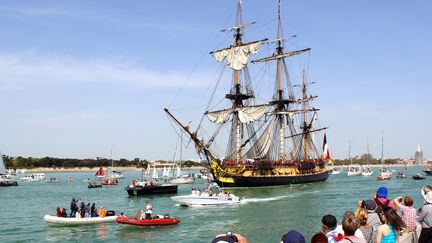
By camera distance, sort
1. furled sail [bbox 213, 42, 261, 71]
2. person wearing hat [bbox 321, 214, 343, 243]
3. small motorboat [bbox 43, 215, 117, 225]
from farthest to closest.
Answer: furled sail [bbox 213, 42, 261, 71] → small motorboat [bbox 43, 215, 117, 225] → person wearing hat [bbox 321, 214, 343, 243]

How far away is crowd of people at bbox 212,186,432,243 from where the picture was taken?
28.7ft

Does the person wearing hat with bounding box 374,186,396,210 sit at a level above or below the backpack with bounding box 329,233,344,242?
above

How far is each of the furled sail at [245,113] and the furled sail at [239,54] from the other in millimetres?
9015

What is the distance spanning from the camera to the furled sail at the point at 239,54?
96.7m

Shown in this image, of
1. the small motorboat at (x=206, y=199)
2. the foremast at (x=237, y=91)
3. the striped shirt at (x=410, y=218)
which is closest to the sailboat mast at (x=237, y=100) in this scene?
the foremast at (x=237, y=91)

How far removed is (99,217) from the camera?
4166 centimetres

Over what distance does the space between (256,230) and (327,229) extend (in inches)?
1074

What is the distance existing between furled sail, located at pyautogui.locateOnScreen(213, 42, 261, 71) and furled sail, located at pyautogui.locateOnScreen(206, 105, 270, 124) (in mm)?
9015

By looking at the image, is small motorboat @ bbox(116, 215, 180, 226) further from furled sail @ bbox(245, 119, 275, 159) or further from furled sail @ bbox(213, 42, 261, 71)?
furled sail @ bbox(213, 42, 261, 71)

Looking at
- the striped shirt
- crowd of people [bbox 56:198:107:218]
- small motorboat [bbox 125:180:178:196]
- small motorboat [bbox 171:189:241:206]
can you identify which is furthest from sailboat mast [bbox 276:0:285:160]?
the striped shirt

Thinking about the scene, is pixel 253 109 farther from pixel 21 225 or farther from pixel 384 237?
pixel 384 237

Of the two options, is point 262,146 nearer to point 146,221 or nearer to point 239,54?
point 239,54

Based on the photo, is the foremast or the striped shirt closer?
the striped shirt

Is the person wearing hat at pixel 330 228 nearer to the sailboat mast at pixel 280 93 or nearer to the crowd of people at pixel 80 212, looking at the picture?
the crowd of people at pixel 80 212
